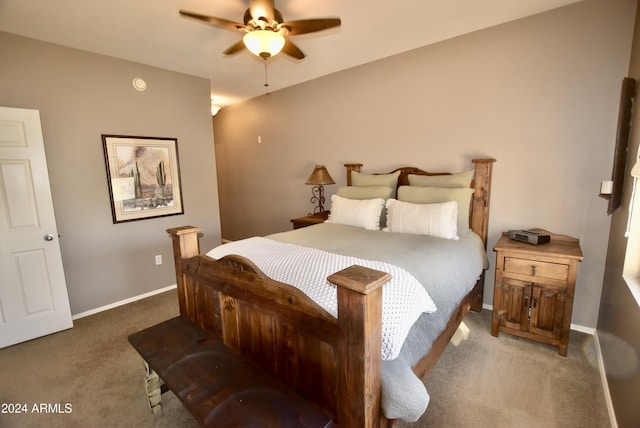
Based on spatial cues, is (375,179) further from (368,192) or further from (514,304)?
(514,304)

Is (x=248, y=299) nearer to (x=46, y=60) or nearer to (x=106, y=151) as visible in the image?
(x=106, y=151)

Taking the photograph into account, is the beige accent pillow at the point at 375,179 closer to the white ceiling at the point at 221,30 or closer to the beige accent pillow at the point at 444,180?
the beige accent pillow at the point at 444,180

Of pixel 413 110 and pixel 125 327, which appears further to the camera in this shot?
pixel 413 110

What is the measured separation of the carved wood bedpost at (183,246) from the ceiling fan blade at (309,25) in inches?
58.3

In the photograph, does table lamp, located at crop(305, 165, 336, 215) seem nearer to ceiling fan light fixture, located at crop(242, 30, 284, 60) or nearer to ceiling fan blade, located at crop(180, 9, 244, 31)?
ceiling fan light fixture, located at crop(242, 30, 284, 60)

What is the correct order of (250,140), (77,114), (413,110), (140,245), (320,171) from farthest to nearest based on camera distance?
(250,140)
(320,171)
(140,245)
(413,110)
(77,114)

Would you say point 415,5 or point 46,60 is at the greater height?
point 415,5

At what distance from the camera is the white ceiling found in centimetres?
216

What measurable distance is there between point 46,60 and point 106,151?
34.2 inches

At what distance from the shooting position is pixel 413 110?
310 cm

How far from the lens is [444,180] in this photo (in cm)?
272

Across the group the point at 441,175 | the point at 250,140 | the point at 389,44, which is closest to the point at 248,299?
the point at 441,175

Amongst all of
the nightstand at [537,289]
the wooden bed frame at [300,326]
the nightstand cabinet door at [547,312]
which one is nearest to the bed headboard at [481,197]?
the nightstand at [537,289]

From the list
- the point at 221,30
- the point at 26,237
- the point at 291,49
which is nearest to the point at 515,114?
the point at 291,49
